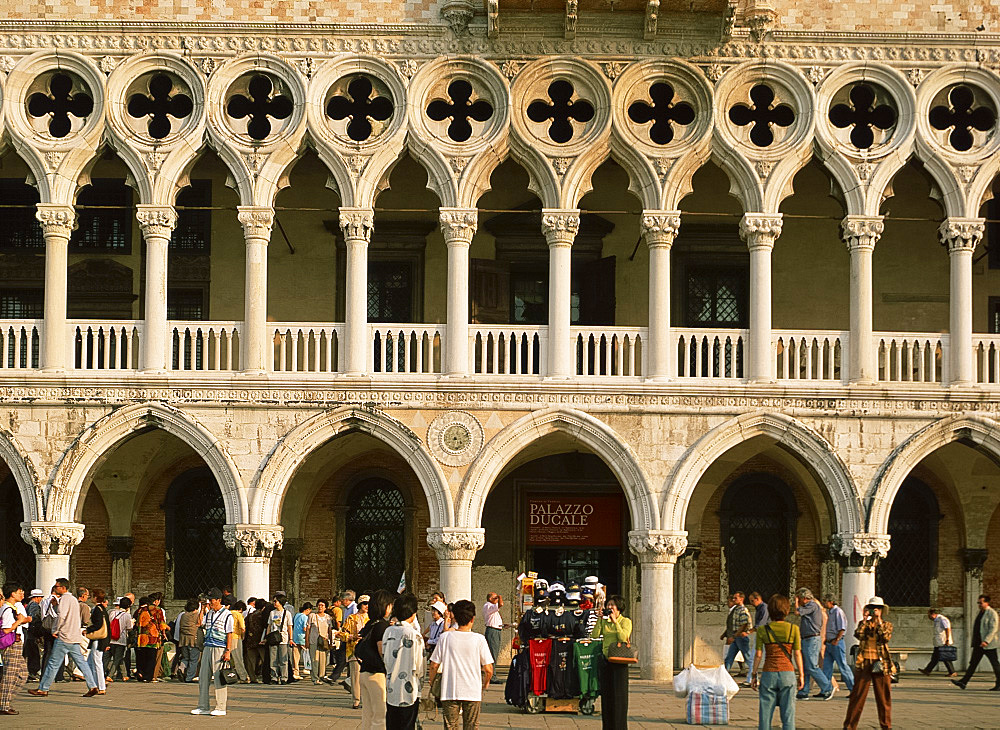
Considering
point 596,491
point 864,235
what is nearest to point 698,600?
point 596,491

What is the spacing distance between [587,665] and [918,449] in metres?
7.44

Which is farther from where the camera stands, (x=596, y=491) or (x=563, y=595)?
(x=596, y=491)

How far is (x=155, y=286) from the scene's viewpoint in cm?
2353

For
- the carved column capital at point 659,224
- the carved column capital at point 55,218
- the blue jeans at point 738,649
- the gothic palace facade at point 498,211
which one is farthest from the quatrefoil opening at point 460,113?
the blue jeans at point 738,649

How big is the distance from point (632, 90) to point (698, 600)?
8.53 m

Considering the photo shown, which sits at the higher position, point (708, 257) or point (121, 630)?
point (708, 257)

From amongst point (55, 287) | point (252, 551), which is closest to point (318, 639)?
point (252, 551)

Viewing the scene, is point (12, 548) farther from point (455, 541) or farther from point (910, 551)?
point (910, 551)

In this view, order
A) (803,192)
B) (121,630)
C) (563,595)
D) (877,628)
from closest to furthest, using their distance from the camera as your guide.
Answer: (877,628), (563,595), (121,630), (803,192)

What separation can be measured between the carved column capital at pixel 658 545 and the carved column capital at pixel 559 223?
4374 mm

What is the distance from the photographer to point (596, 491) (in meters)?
27.1

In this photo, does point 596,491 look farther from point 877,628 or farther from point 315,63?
point 877,628

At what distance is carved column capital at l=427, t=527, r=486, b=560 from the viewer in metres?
23.2

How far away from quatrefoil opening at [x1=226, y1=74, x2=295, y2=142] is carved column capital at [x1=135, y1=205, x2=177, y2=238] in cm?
166
